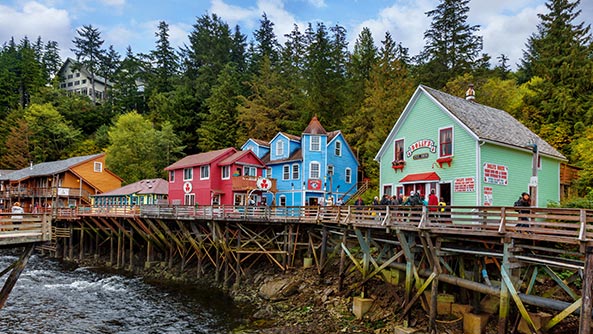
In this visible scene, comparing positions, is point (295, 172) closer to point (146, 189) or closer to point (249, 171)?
point (249, 171)

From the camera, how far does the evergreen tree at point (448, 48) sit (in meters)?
38.9

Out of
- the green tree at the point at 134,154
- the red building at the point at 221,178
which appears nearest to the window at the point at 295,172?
the red building at the point at 221,178

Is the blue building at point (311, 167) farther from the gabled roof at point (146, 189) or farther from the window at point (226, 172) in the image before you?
the gabled roof at point (146, 189)

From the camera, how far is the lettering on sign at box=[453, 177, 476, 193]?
752 inches

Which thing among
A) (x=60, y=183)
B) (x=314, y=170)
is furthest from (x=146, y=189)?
(x=314, y=170)

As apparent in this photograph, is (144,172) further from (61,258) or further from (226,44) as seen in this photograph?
(226,44)

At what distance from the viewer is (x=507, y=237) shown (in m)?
11.1

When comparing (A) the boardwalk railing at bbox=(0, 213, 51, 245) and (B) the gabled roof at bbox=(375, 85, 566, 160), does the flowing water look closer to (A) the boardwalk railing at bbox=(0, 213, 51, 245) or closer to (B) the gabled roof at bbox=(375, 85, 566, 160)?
(A) the boardwalk railing at bbox=(0, 213, 51, 245)

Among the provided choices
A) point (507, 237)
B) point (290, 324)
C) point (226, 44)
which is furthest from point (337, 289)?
point (226, 44)

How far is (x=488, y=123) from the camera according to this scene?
71.2ft

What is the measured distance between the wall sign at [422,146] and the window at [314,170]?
11.9 m

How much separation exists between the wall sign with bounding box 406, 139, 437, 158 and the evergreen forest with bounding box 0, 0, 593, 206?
25.7ft

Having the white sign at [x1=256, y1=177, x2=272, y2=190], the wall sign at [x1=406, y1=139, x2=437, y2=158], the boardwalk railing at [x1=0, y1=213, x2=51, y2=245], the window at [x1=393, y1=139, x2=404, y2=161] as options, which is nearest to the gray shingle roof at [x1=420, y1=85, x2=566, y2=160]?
the wall sign at [x1=406, y1=139, x2=437, y2=158]

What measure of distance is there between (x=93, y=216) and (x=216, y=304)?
19802mm
